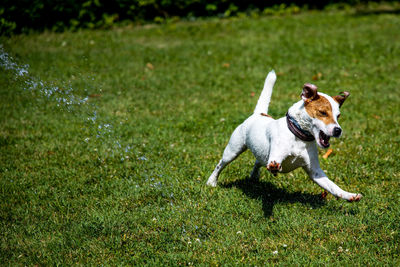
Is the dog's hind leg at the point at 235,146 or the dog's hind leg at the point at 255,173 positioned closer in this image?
the dog's hind leg at the point at 235,146

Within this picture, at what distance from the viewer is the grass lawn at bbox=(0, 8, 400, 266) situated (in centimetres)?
354

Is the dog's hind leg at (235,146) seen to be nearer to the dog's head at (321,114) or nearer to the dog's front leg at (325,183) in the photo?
the dog's front leg at (325,183)

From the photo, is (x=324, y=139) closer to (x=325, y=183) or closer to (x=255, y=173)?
(x=325, y=183)

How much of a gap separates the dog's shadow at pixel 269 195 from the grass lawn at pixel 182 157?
0.02 metres

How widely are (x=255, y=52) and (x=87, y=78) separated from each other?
4071 millimetres

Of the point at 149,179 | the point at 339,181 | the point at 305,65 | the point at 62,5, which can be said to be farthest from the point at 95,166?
the point at 62,5

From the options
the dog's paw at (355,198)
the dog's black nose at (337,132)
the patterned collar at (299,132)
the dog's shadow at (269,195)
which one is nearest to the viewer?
the dog's black nose at (337,132)

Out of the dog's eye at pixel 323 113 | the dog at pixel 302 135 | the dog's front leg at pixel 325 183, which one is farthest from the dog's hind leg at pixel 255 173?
the dog's eye at pixel 323 113

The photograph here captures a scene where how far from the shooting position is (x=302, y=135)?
11.3 feet

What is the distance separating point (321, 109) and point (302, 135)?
12.1 inches

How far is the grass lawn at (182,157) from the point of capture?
3537 mm

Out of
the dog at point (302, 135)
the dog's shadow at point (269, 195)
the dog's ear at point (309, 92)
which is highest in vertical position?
the dog's ear at point (309, 92)

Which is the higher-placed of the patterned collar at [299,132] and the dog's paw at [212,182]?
the patterned collar at [299,132]

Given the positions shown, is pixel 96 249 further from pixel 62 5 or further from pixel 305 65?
pixel 62 5
